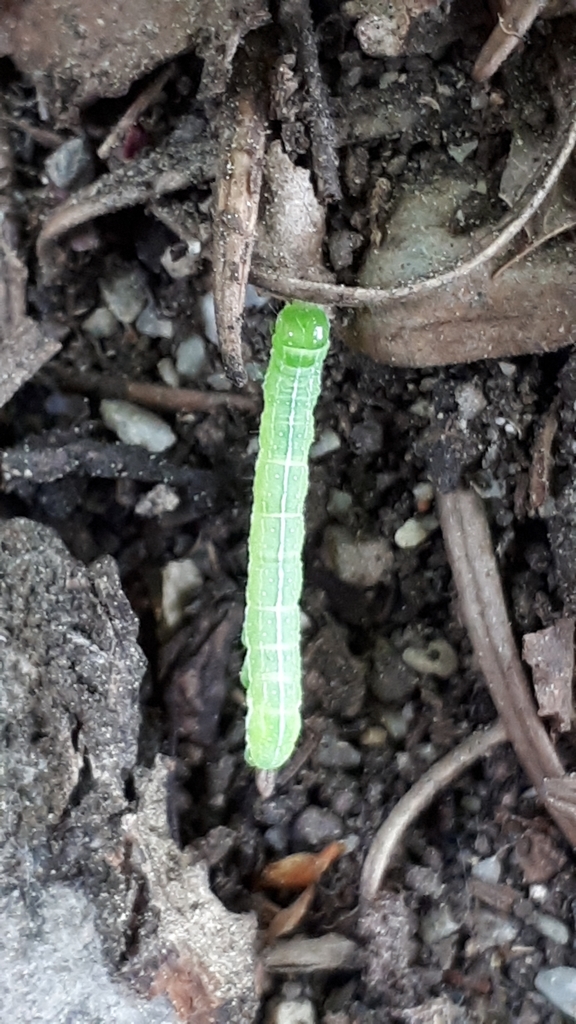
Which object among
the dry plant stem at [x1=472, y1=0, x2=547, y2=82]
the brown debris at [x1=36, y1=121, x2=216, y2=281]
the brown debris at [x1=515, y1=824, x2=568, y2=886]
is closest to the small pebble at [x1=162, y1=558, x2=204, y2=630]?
the brown debris at [x1=36, y1=121, x2=216, y2=281]

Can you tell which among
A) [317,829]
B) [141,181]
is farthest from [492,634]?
[141,181]

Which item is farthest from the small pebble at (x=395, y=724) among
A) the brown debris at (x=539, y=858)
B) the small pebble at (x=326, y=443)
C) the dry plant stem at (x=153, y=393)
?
the dry plant stem at (x=153, y=393)

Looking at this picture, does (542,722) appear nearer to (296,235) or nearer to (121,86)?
(296,235)

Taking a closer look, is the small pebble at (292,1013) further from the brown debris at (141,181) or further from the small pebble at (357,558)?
the brown debris at (141,181)

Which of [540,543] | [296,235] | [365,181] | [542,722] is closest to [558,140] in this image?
[365,181]

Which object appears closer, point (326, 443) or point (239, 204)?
point (239, 204)

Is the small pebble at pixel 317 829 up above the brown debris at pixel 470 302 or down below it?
below

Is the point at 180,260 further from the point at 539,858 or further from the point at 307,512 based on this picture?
the point at 539,858
